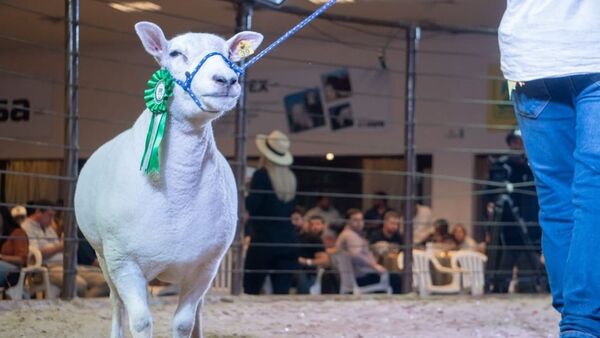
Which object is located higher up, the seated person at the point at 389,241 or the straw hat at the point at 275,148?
the straw hat at the point at 275,148

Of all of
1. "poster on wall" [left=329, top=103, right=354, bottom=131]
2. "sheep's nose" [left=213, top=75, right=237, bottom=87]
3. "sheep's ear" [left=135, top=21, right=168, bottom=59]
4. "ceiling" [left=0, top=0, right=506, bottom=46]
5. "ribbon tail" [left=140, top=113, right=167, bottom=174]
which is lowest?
"ribbon tail" [left=140, top=113, right=167, bottom=174]

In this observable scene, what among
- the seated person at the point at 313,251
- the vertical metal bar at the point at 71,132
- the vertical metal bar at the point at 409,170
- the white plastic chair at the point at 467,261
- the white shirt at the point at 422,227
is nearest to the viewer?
the vertical metal bar at the point at 71,132

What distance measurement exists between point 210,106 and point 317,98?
29.7 feet

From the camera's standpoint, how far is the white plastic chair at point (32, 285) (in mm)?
5426

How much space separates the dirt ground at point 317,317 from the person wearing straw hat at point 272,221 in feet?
2.60

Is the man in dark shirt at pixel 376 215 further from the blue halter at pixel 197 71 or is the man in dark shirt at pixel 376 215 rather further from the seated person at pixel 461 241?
the blue halter at pixel 197 71

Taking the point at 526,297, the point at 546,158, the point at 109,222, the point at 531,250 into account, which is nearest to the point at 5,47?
the point at 531,250

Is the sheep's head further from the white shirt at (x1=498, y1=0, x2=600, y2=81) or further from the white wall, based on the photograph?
the white wall

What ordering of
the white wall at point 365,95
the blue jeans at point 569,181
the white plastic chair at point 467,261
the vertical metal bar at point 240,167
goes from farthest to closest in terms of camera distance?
1. the white wall at point 365,95
2. the white plastic chair at point 467,261
3. the vertical metal bar at point 240,167
4. the blue jeans at point 569,181

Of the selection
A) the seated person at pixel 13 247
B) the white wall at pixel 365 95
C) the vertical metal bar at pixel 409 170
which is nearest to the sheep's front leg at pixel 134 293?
the seated person at pixel 13 247

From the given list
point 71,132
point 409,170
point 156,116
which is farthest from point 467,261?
point 156,116

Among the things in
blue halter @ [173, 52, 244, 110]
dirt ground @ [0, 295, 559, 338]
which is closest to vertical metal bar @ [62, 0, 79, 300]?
dirt ground @ [0, 295, 559, 338]

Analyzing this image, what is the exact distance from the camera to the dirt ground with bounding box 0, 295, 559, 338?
3.60 meters

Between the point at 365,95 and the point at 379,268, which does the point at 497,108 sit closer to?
the point at 365,95
